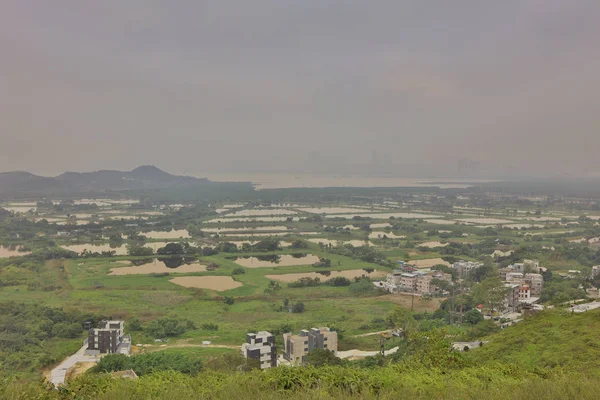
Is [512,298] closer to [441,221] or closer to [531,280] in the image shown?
[531,280]

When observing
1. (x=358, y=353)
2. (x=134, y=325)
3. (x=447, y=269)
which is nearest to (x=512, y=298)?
(x=447, y=269)

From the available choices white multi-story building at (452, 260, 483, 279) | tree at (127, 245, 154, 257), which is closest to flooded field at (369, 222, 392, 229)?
white multi-story building at (452, 260, 483, 279)

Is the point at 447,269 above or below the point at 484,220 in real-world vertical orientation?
below

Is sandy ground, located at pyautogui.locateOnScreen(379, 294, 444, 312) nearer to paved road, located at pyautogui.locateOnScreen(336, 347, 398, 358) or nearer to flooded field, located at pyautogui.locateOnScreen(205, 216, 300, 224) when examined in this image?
paved road, located at pyautogui.locateOnScreen(336, 347, 398, 358)

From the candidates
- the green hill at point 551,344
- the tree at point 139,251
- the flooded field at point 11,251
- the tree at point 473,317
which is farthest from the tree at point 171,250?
the green hill at point 551,344

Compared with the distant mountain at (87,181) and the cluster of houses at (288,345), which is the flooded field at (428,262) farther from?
the distant mountain at (87,181)

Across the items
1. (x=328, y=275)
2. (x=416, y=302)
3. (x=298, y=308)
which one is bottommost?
(x=328, y=275)
